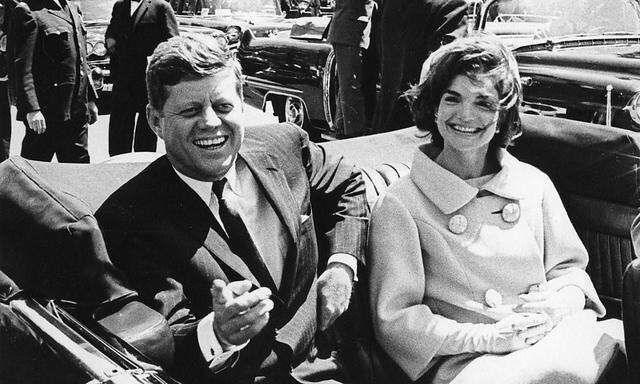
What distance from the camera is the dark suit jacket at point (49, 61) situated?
4020mm

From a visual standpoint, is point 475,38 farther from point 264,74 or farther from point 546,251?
point 264,74

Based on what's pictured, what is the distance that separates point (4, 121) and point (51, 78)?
498 millimetres

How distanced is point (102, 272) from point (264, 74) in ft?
16.7

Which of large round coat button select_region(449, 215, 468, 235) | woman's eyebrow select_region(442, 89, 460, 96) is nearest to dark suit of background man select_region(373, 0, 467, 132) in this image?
woman's eyebrow select_region(442, 89, 460, 96)

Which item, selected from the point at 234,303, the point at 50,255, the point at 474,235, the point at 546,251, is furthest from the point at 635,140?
the point at 50,255

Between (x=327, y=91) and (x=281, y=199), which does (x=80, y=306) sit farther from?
(x=327, y=91)

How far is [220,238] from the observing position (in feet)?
5.97

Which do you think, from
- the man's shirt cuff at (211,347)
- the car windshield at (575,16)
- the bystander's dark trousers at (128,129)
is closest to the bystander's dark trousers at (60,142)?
the bystander's dark trousers at (128,129)

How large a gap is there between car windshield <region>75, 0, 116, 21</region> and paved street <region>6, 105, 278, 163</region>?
3.66ft

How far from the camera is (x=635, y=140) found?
8.45ft

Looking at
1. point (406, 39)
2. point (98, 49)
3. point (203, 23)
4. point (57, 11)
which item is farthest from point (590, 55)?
point (98, 49)

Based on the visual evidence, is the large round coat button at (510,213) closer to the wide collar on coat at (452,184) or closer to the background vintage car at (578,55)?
the wide collar on coat at (452,184)

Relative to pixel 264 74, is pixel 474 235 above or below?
above

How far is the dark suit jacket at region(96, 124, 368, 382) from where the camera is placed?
171 centimetres
